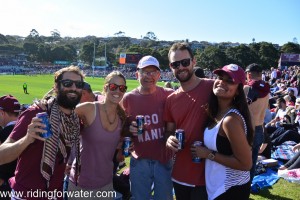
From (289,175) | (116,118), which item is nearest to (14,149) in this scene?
(116,118)

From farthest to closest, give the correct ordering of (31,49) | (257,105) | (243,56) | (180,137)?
(31,49) → (243,56) → (257,105) → (180,137)

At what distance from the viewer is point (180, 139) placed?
10.7ft

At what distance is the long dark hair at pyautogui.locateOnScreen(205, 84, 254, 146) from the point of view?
302cm

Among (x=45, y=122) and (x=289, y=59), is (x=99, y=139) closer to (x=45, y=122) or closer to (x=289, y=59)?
(x=45, y=122)

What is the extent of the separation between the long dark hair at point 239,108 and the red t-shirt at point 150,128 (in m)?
→ 0.86

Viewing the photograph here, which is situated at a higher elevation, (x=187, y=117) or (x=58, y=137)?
(x=187, y=117)

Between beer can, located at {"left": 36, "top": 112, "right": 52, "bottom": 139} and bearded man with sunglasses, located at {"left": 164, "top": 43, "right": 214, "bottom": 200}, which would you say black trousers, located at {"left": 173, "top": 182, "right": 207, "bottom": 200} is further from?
beer can, located at {"left": 36, "top": 112, "right": 52, "bottom": 139}

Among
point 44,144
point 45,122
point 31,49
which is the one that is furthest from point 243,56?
point 31,49

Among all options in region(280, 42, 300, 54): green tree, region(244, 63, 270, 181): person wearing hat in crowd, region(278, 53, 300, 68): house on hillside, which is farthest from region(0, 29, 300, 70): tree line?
region(244, 63, 270, 181): person wearing hat in crowd

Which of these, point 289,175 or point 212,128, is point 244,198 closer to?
point 212,128

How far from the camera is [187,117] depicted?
11.4 feet

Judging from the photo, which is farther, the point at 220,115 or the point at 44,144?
the point at 220,115

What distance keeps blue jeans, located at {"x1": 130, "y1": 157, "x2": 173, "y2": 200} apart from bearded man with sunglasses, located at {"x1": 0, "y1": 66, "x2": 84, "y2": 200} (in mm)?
1119

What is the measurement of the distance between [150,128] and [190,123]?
708mm
